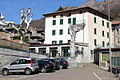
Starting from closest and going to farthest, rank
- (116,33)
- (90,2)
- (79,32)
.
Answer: (79,32), (116,33), (90,2)

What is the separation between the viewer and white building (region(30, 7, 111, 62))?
46750 millimetres

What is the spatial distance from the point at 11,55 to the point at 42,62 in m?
5.08

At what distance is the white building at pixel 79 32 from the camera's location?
46.8m

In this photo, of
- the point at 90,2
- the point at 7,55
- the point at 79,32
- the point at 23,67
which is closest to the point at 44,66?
the point at 23,67

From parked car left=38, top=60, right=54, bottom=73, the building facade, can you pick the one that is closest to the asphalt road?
parked car left=38, top=60, right=54, bottom=73

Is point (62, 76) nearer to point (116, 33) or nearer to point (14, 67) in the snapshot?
point (14, 67)

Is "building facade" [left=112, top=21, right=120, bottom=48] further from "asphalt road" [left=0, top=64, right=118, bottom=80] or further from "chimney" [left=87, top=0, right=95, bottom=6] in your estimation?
"chimney" [left=87, top=0, right=95, bottom=6]

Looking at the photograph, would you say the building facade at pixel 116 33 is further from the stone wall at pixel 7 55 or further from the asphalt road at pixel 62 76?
the asphalt road at pixel 62 76

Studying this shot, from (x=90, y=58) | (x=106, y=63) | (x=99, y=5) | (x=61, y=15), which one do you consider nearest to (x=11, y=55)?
(x=106, y=63)

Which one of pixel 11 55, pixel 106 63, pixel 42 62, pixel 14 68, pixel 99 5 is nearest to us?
pixel 14 68

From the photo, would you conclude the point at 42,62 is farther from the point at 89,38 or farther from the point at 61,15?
the point at 61,15

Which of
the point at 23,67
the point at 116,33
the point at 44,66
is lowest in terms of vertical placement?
the point at 44,66

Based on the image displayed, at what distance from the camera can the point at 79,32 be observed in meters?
50.1

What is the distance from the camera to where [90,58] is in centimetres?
4847
